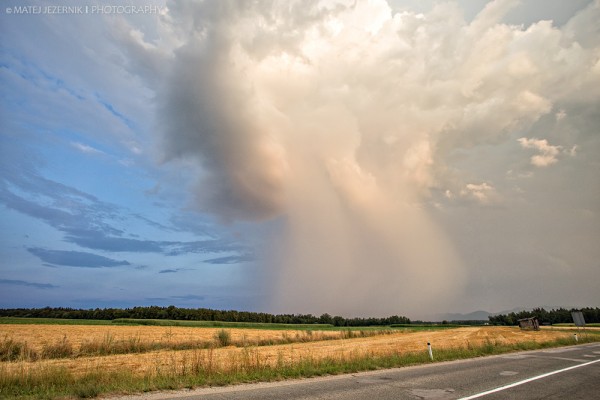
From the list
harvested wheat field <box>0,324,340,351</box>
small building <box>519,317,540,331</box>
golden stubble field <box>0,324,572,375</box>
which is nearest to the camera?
golden stubble field <box>0,324,572,375</box>

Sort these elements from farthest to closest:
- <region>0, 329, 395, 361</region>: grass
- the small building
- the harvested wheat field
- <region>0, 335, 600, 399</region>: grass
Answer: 1. the small building
2. the harvested wheat field
3. <region>0, 329, 395, 361</region>: grass
4. <region>0, 335, 600, 399</region>: grass

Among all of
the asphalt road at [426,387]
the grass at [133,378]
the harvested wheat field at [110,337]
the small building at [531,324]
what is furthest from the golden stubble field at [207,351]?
the small building at [531,324]

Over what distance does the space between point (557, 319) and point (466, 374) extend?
165973 mm

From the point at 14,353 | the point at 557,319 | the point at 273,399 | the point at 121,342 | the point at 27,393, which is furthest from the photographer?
the point at 557,319

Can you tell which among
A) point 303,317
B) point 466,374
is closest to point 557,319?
point 303,317

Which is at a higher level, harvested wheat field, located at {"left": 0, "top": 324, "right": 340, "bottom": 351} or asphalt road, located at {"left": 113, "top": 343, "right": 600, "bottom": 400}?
asphalt road, located at {"left": 113, "top": 343, "right": 600, "bottom": 400}

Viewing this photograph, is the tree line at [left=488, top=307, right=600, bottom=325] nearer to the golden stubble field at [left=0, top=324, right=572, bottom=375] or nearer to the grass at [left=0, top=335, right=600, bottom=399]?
the golden stubble field at [left=0, top=324, right=572, bottom=375]

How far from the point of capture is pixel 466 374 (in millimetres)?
13227

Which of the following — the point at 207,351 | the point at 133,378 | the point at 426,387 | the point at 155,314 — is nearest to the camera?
the point at 426,387

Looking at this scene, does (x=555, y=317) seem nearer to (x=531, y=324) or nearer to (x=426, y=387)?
(x=531, y=324)

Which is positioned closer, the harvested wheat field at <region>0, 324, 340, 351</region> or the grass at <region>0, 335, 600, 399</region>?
the grass at <region>0, 335, 600, 399</region>

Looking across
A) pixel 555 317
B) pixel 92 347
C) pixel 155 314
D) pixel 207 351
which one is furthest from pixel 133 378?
pixel 555 317

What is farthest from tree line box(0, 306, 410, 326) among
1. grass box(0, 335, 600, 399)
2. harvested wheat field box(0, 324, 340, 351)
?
grass box(0, 335, 600, 399)

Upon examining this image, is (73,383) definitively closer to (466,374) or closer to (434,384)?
(434,384)
